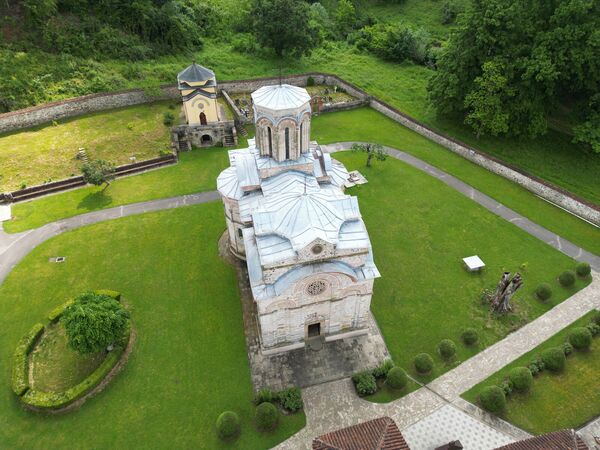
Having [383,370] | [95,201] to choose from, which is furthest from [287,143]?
[95,201]

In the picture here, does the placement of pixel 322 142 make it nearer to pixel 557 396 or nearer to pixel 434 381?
pixel 434 381

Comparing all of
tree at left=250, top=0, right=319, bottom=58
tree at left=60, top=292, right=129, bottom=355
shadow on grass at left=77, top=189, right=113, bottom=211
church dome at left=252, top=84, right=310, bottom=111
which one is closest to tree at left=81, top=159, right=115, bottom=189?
shadow on grass at left=77, top=189, right=113, bottom=211

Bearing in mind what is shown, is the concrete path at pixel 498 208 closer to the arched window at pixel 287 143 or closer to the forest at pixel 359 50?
the forest at pixel 359 50

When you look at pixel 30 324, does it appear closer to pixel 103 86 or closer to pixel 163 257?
pixel 163 257

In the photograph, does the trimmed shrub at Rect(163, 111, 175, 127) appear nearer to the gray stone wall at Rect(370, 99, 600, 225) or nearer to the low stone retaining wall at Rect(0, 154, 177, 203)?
the low stone retaining wall at Rect(0, 154, 177, 203)

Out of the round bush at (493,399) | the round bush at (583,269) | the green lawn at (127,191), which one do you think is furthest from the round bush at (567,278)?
the green lawn at (127,191)

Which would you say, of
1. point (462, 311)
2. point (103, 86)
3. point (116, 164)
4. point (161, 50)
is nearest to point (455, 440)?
point (462, 311)
